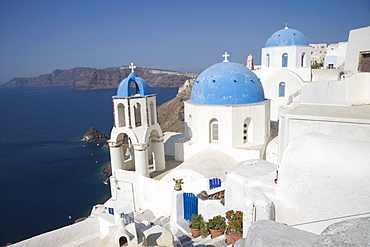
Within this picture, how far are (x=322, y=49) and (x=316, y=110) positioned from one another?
2335 inches

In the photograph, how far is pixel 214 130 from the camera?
524 inches

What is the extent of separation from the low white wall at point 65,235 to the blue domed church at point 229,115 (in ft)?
19.2

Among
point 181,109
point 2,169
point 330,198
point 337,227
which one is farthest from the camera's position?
point 181,109

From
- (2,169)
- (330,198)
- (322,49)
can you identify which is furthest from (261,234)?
(322,49)

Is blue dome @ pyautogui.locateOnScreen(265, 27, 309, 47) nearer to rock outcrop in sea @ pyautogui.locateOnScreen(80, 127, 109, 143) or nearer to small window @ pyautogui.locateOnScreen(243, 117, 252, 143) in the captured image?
small window @ pyautogui.locateOnScreen(243, 117, 252, 143)

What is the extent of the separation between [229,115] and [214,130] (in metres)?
1.16

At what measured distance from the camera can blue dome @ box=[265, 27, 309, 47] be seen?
2036 centimetres

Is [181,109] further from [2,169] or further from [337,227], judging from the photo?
[337,227]

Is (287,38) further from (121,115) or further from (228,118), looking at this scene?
(121,115)

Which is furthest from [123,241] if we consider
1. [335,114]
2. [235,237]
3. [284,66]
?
[284,66]

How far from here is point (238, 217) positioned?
22.4 feet

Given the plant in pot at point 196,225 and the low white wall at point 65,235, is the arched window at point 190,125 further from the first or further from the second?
the low white wall at point 65,235

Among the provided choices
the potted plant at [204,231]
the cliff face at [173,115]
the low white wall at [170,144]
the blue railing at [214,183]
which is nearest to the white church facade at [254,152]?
the blue railing at [214,183]

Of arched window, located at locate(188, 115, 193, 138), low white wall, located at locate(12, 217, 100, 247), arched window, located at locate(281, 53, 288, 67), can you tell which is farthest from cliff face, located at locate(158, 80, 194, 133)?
low white wall, located at locate(12, 217, 100, 247)
